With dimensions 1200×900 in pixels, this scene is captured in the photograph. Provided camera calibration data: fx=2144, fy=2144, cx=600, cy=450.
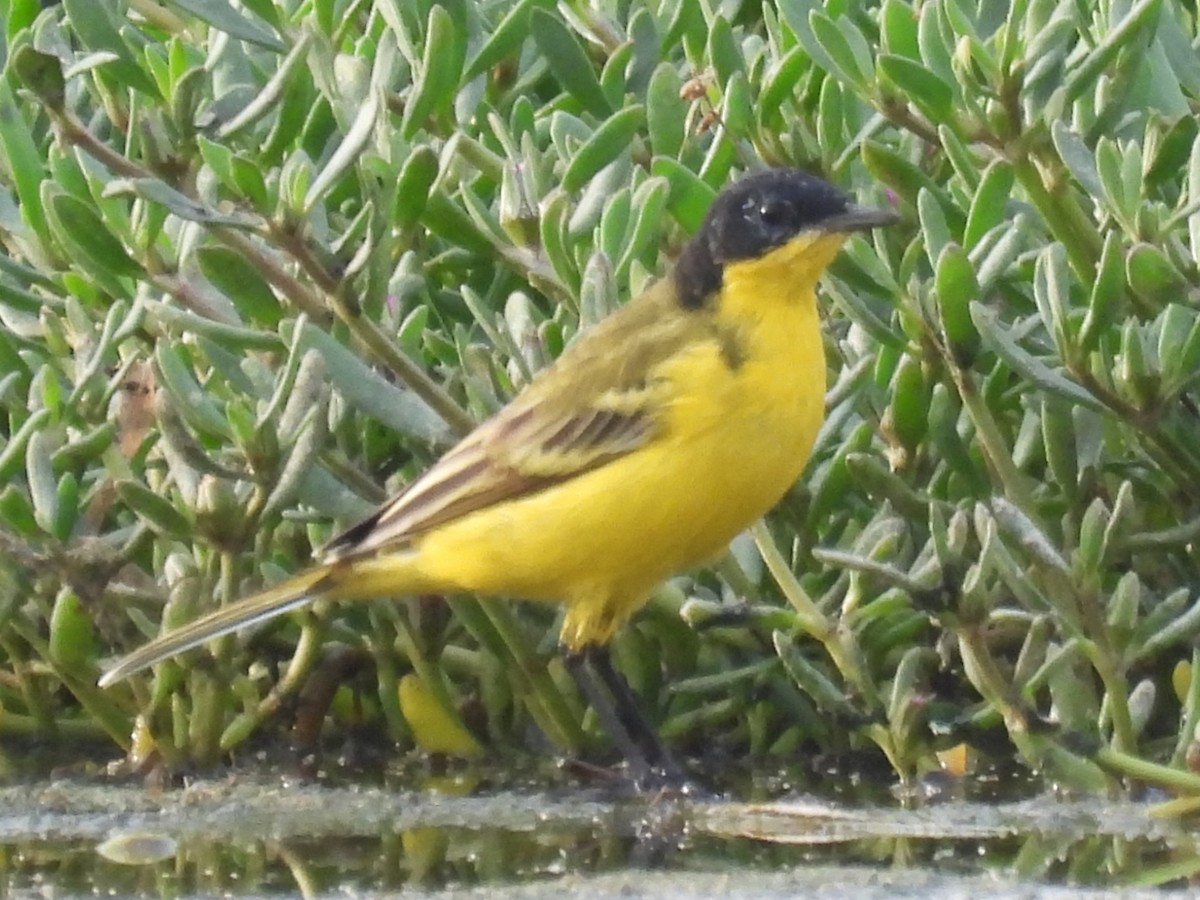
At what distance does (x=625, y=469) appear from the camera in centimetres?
387

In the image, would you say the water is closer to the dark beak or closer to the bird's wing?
the bird's wing

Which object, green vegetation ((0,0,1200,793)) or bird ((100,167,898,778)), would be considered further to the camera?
bird ((100,167,898,778))

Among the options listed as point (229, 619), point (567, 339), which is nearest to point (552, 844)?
point (229, 619)

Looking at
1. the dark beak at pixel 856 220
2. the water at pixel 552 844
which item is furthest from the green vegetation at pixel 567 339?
the water at pixel 552 844

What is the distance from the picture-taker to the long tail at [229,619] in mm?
3693

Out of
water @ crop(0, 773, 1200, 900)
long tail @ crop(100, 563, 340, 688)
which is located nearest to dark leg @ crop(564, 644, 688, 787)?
water @ crop(0, 773, 1200, 900)

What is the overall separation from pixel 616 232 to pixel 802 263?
37 centimetres

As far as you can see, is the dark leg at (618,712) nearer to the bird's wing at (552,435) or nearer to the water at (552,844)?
the water at (552,844)

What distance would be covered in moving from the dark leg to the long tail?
0.48 metres

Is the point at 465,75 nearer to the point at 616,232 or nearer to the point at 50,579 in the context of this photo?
the point at 616,232

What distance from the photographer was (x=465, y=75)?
14.0 feet

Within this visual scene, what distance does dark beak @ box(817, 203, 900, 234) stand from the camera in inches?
148

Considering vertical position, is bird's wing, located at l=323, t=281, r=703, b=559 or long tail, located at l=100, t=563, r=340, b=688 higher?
bird's wing, located at l=323, t=281, r=703, b=559

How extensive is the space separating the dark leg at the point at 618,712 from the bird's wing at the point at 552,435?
1.13ft
